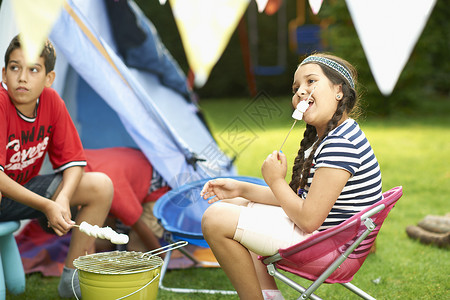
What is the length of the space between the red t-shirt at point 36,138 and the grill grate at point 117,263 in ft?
1.49

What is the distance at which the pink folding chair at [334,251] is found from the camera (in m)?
1.35

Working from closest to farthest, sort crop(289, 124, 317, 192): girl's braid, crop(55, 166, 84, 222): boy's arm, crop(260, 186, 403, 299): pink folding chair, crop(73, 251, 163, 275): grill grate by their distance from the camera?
1. crop(260, 186, 403, 299): pink folding chair
2. crop(73, 251, 163, 275): grill grate
3. crop(289, 124, 317, 192): girl's braid
4. crop(55, 166, 84, 222): boy's arm

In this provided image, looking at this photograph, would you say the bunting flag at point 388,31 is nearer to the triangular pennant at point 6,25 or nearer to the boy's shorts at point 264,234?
the boy's shorts at point 264,234

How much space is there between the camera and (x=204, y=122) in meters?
3.52

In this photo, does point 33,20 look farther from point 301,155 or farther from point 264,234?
point 301,155

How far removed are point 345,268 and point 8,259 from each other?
4.11 feet

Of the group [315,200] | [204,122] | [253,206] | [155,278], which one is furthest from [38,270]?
[204,122]

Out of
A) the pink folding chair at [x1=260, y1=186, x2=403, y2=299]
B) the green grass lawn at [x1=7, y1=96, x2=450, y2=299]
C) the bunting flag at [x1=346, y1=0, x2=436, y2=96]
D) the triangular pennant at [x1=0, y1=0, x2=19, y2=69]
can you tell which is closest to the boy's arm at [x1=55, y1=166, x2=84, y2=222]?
the green grass lawn at [x1=7, y1=96, x2=450, y2=299]

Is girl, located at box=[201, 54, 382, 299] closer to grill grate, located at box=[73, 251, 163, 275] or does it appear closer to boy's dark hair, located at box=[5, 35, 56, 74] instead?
grill grate, located at box=[73, 251, 163, 275]

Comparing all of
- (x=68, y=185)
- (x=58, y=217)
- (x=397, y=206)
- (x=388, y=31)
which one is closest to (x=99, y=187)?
(x=68, y=185)

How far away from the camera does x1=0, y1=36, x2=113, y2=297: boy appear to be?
67.0 inches

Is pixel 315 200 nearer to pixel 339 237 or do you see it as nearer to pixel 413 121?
pixel 339 237

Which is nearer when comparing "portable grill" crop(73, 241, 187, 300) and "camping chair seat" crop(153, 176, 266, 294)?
"portable grill" crop(73, 241, 187, 300)

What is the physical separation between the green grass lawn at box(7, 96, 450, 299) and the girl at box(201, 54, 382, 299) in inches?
9.5
